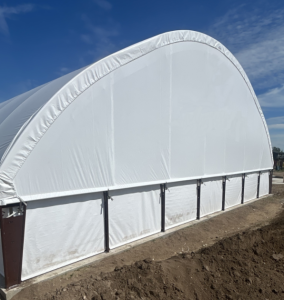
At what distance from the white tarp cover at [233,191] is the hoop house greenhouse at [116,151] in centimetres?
86

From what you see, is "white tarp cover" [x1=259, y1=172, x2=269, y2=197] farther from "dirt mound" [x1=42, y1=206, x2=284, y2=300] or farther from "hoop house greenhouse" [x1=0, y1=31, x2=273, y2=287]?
"dirt mound" [x1=42, y1=206, x2=284, y2=300]

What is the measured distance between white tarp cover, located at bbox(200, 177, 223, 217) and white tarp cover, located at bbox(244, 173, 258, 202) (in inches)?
135

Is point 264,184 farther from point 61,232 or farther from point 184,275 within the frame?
point 61,232

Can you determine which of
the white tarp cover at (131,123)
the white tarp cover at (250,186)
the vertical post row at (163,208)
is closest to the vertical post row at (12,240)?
the white tarp cover at (131,123)

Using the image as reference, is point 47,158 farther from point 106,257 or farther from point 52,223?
point 106,257

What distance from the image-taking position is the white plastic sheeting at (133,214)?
8.05 m

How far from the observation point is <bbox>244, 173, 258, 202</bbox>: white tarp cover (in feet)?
51.4

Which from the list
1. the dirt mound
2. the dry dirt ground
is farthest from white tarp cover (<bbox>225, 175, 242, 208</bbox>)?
the dirt mound

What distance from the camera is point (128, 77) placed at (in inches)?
319

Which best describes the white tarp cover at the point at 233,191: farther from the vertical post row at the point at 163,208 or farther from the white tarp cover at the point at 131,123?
the vertical post row at the point at 163,208

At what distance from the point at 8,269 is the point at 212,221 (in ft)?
29.0

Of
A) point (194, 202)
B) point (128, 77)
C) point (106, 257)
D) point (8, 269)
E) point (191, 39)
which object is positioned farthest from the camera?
point (194, 202)

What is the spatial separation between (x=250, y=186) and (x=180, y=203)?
7.80 metres

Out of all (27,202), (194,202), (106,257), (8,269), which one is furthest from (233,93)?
(8,269)
